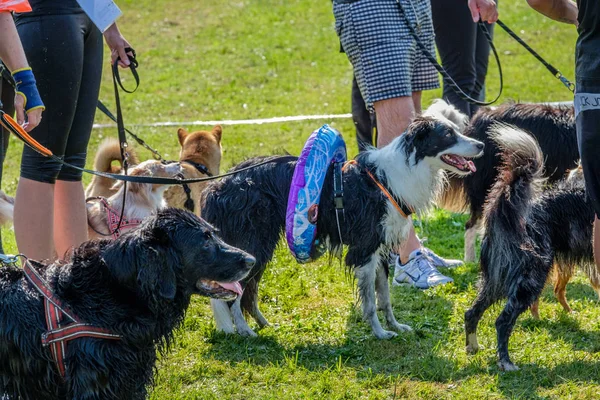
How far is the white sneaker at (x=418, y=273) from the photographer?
5.25 meters

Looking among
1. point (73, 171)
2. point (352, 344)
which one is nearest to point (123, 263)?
point (73, 171)

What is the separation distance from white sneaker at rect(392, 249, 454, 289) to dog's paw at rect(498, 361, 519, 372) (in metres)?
1.24

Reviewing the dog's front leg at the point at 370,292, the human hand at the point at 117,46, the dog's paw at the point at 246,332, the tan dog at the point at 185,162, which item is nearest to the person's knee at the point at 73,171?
the human hand at the point at 117,46

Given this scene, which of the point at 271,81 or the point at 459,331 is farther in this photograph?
the point at 271,81

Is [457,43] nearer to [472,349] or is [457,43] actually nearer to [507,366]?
[472,349]

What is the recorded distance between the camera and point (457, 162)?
4.66m

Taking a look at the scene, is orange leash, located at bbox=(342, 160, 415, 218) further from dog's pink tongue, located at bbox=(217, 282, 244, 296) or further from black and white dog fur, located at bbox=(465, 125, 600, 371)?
dog's pink tongue, located at bbox=(217, 282, 244, 296)

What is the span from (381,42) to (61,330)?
2.80 m

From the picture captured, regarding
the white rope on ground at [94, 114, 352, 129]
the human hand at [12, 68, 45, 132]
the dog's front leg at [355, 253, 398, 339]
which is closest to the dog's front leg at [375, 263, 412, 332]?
the dog's front leg at [355, 253, 398, 339]

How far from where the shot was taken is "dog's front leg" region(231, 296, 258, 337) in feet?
14.9

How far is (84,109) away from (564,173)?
10.5 feet

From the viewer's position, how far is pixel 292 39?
14281 mm

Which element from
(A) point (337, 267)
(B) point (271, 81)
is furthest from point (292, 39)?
(A) point (337, 267)

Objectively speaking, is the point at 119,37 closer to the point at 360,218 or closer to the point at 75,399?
the point at 360,218
